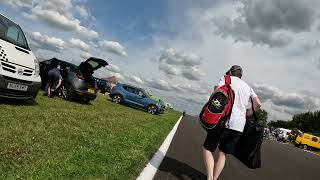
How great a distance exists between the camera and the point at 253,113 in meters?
5.97

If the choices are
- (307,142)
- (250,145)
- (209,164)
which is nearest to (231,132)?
(250,145)

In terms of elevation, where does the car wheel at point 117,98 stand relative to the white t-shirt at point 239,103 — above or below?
below

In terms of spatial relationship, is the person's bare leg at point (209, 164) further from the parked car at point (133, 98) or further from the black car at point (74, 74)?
the parked car at point (133, 98)

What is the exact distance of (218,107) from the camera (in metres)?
5.55

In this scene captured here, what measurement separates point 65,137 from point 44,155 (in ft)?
5.86

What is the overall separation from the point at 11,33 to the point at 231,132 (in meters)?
7.00

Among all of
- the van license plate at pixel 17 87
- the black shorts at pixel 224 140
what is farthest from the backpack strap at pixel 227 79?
the van license plate at pixel 17 87

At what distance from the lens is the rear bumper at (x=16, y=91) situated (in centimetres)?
881

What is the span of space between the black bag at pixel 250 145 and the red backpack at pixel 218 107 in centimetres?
49

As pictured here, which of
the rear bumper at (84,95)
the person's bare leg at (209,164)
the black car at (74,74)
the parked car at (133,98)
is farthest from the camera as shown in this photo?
the parked car at (133,98)

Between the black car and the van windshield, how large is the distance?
5.18 metres

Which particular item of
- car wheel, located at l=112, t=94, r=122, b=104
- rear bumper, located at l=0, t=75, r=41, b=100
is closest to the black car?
rear bumper, located at l=0, t=75, r=41, b=100

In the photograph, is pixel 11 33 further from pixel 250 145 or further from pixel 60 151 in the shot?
pixel 250 145

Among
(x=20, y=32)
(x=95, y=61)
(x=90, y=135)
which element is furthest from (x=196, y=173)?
(x=95, y=61)
